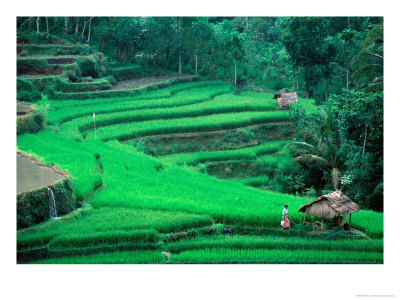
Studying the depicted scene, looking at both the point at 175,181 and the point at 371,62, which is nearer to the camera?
the point at 371,62

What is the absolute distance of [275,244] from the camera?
7996mm

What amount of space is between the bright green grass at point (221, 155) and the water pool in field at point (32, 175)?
180 cm

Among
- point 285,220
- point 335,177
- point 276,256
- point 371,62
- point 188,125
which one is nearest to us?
point 276,256

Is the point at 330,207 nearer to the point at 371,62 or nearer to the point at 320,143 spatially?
the point at 320,143

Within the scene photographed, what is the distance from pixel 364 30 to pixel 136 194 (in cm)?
401

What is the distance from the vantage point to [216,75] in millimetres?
9602

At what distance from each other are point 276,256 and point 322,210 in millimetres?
871

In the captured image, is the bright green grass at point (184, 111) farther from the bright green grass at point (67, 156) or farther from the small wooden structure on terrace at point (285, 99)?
the bright green grass at point (67, 156)

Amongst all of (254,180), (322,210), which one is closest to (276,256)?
(322,210)

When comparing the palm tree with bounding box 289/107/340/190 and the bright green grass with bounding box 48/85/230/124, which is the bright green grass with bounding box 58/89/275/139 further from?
the palm tree with bounding box 289/107/340/190

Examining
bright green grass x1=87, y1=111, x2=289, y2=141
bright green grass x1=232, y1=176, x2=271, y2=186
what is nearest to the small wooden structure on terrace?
bright green grass x1=87, y1=111, x2=289, y2=141

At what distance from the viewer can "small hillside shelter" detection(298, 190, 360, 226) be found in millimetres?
Result: 7980

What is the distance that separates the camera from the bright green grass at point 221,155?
9297 mm
